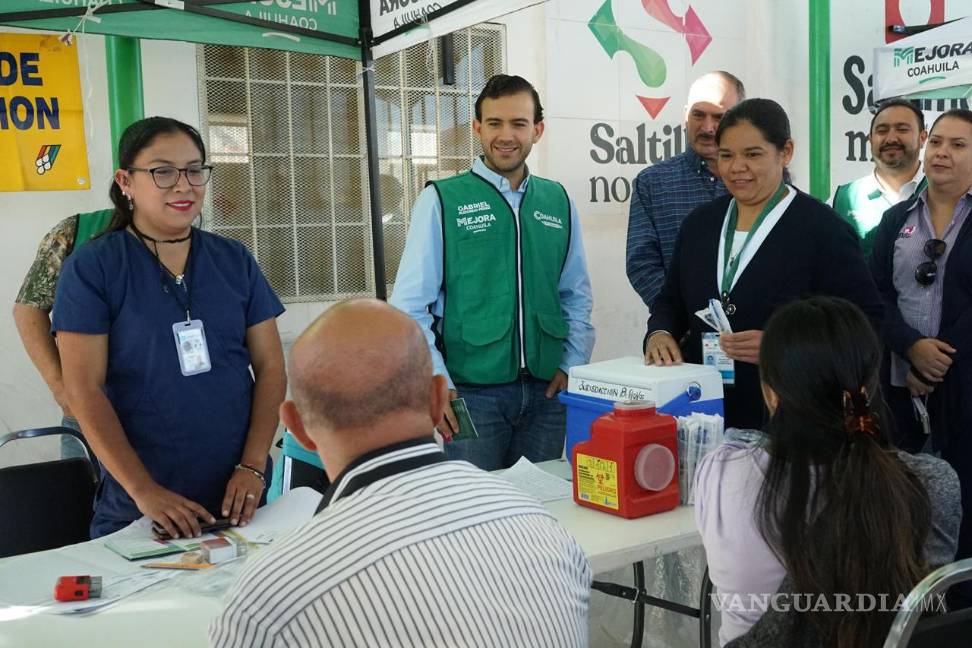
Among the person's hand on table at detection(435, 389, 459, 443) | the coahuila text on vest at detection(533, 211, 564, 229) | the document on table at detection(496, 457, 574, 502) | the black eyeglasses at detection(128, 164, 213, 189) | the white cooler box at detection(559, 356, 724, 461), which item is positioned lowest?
the document on table at detection(496, 457, 574, 502)

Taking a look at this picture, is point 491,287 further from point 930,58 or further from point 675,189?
point 930,58

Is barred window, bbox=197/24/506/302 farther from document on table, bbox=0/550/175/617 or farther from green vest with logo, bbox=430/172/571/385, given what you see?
document on table, bbox=0/550/175/617

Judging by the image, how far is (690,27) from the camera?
221 inches

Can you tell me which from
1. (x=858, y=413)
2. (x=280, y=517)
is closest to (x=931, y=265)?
(x=858, y=413)

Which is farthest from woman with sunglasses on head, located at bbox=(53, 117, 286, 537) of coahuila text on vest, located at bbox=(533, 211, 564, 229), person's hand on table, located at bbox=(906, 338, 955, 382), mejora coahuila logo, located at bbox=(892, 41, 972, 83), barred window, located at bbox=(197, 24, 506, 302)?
mejora coahuila logo, located at bbox=(892, 41, 972, 83)

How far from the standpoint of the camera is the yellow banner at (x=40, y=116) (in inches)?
144

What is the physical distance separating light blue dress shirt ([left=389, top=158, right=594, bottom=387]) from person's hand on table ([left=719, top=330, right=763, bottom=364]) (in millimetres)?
601

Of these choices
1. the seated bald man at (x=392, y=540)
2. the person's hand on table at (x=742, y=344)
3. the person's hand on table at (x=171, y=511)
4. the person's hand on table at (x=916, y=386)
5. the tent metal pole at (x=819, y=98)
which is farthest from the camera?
the tent metal pole at (x=819, y=98)

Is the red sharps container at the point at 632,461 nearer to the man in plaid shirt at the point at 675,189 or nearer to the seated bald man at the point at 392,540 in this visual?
the seated bald man at the point at 392,540

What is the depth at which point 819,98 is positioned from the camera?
183 inches

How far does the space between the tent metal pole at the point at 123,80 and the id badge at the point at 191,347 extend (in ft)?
5.19

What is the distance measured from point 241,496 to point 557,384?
1.15 metres

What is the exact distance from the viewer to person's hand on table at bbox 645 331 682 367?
93.6 inches

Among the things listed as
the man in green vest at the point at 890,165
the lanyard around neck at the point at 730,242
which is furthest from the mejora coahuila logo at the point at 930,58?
the lanyard around neck at the point at 730,242
